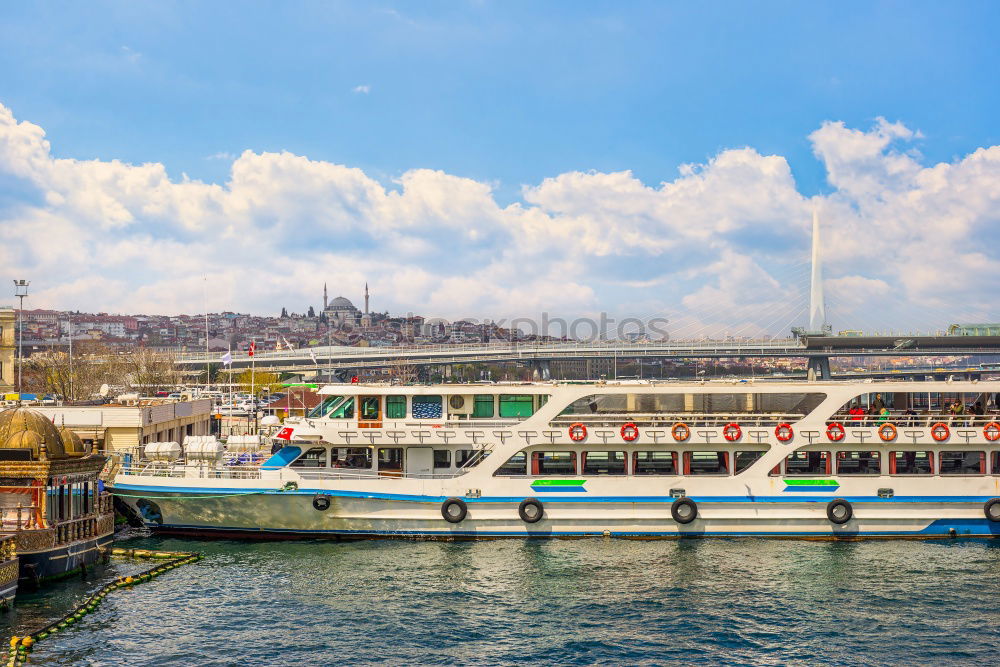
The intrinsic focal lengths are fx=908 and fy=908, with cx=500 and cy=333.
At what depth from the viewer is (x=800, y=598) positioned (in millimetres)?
17812

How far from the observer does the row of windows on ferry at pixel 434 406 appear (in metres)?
23.5

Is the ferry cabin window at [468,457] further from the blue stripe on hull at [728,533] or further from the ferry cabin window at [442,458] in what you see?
the blue stripe on hull at [728,533]

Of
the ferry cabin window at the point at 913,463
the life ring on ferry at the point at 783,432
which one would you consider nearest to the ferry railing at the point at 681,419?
the life ring on ferry at the point at 783,432

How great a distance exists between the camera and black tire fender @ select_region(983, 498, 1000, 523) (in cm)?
2223

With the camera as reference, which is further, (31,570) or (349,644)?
(31,570)

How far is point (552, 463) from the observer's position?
2280 cm

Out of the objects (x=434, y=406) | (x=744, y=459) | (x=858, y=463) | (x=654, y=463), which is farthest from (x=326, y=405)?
(x=858, y=463)

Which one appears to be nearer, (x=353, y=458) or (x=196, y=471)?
(x=196, y=471)

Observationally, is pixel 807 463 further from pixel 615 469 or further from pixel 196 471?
pixel 196 471

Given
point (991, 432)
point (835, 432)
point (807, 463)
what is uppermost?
point (835, 432)

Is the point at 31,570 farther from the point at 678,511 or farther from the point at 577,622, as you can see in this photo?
the point at 678,511

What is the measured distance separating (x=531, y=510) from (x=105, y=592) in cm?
959

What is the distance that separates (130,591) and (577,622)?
8.97 m

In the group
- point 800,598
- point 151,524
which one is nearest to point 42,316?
point 151,524
